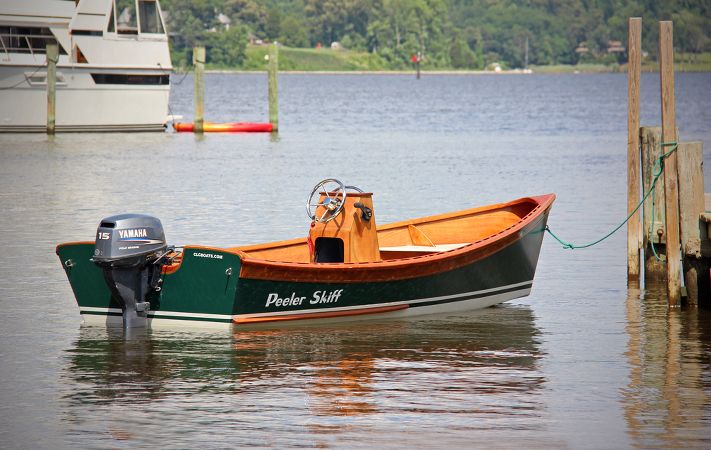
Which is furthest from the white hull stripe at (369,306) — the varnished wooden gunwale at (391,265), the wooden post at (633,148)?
the wooden post at (633,148)

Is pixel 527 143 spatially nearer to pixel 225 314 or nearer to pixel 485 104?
pixel 225 314

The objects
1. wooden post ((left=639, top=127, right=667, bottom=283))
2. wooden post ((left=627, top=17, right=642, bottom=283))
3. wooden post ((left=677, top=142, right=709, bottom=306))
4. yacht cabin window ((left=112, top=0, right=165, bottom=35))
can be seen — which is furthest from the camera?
yacht cabin window ((left=112, top=0, right=165, bottom=35))

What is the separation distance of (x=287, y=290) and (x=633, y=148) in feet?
18.2

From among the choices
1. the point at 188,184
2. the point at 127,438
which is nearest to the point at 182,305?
the point at 127,438

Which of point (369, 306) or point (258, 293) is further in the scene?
point (369, 306)

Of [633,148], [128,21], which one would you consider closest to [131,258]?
[633,148]

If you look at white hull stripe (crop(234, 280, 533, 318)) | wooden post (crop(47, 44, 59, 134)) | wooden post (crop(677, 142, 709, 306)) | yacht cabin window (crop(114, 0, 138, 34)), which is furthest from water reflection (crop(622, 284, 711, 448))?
yacht cabin window (crop(114, 0, 138, 34))

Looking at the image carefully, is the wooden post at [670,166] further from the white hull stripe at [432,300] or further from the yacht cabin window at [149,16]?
the yacht cabin window at [149,16]

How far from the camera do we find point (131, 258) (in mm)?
13680

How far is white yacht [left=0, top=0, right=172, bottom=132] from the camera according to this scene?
49.3 m

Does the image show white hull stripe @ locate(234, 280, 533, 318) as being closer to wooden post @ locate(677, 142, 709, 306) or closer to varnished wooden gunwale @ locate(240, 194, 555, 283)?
varnished wooden gunwale @ locate(240, 194, 555, 283)

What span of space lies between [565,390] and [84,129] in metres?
42.6

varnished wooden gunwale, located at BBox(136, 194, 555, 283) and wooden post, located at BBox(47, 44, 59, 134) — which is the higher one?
wooden post, located at BBox(47, 44, 59, 134)

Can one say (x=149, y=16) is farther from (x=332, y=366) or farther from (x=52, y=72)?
(x=332, y=366)
